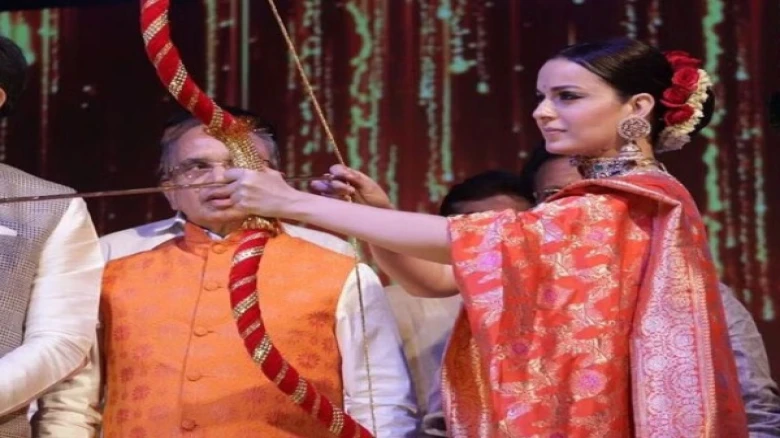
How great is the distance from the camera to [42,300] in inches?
102

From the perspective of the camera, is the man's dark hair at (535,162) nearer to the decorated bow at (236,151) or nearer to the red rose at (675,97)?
the red rose at (675,97)

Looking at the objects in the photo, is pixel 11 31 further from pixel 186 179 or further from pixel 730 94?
pixel 730 94

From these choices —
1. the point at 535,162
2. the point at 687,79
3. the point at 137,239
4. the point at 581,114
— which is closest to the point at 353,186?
the point at 581,114

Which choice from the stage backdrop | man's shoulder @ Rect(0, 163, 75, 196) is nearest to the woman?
man's shoulder @ Rect(0, 163, 75, 196)

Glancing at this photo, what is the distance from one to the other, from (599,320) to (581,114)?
395 mm

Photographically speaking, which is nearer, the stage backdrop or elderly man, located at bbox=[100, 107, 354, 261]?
elderly man, located at bbox=[100, 107, 354, 261]

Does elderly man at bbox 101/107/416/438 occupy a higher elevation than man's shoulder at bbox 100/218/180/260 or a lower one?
lower

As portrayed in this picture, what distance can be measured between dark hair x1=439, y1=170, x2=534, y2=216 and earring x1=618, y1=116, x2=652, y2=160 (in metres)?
0.75

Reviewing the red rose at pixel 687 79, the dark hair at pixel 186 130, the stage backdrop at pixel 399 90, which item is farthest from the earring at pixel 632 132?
the stage backdrop at pixel 399 90

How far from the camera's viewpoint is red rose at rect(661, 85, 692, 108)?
2.49 m

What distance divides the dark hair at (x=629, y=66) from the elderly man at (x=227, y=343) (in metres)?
0.72

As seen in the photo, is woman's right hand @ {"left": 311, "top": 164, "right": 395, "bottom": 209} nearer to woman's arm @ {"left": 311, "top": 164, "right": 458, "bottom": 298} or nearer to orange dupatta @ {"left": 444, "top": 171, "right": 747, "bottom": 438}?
woman's arm @ {"left": 311, "top": 164, "right": 458, "bottom": 298}

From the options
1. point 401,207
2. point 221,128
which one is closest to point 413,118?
point 401,207

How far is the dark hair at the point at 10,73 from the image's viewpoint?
270cm
